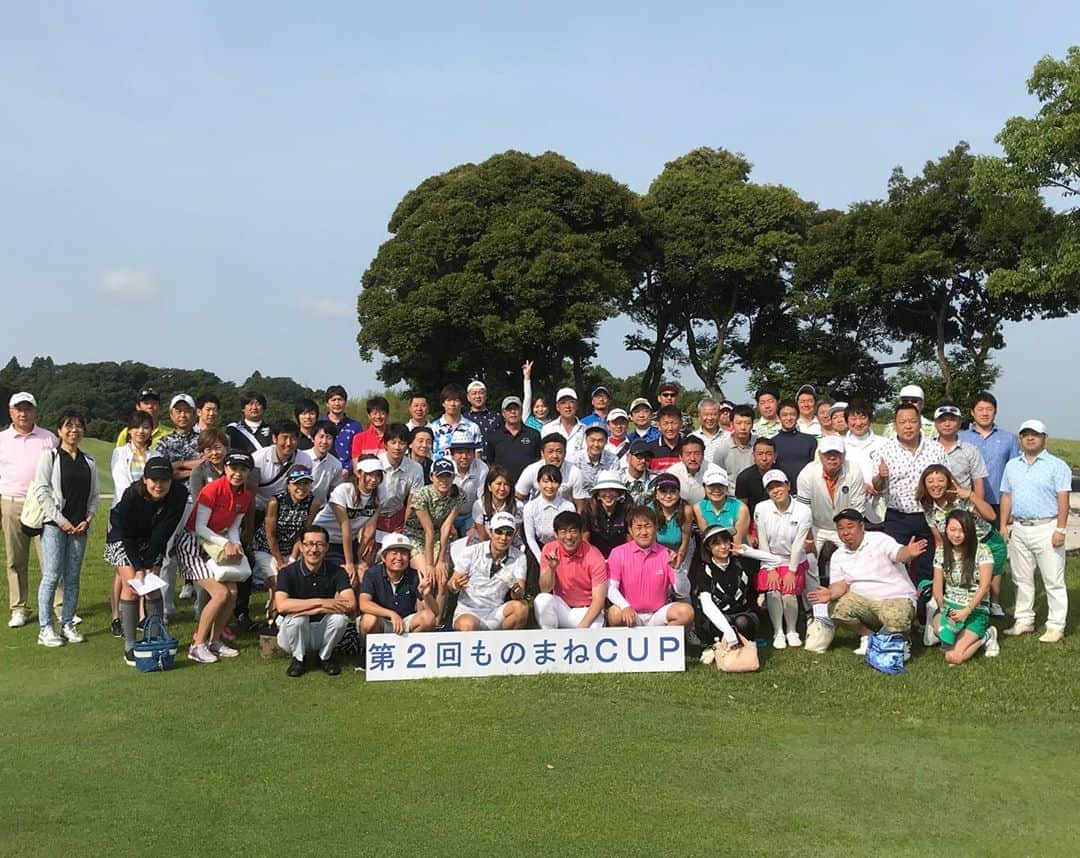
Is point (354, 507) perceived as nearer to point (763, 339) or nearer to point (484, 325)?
point (484, 325)

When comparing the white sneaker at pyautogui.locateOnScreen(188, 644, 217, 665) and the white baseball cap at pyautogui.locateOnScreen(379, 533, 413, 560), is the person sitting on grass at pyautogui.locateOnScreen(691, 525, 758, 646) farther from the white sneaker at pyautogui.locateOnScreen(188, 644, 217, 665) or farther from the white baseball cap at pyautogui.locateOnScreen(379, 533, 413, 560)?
the white sneaker at pyautogui.locateOnScreen(188, 644, 217, 665)

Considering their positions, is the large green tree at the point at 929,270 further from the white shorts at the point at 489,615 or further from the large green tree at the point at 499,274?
the white shorts at the point at 489,615

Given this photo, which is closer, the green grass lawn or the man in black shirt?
the green grass lawn

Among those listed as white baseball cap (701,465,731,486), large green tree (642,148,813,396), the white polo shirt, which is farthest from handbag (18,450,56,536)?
large green tree (642,148,813,396)

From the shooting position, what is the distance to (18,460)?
8148 mm

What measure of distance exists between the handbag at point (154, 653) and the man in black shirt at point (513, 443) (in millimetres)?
3433

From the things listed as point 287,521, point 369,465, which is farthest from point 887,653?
point 287,521

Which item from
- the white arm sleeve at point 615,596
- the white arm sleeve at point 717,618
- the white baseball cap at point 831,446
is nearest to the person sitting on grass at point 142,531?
the white arm sleeve at point 615,596

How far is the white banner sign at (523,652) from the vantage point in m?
6.60

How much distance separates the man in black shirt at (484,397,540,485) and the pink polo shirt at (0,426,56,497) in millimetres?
4148

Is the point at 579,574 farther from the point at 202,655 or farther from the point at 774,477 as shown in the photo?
the point at 202,655

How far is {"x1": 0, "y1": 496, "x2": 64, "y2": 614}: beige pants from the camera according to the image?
26.7 ft

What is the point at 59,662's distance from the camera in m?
7.06

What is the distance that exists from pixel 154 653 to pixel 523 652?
2.88m
